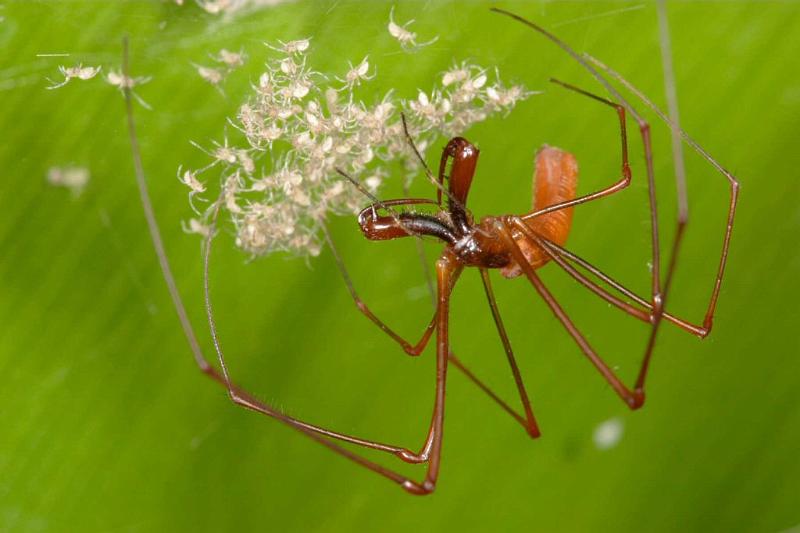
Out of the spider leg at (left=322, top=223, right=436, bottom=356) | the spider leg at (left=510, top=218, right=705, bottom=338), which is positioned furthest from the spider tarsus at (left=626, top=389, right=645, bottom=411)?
the spider leg at (left=322, top=223, right=436, bottom=356)

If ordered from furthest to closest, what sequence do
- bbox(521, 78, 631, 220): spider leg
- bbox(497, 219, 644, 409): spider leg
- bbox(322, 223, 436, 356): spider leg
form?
bbox(322, 223, 436, 356): spider leg → bbox(521, 78, 631, 220): spider leg → bbox(497, 219, 644, 409): spider leg

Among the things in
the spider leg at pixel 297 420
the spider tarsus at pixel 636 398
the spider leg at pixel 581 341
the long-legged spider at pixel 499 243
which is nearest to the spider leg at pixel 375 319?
the long-legged spider at pixel 499 243

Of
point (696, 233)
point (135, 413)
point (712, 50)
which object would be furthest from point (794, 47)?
point (135, 413)

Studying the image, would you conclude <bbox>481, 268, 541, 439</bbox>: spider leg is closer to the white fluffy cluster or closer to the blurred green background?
the blurred green background

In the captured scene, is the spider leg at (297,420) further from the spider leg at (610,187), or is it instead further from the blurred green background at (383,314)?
the spider leg at (610,187)

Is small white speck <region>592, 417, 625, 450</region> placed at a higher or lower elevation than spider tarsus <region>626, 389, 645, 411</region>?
lower

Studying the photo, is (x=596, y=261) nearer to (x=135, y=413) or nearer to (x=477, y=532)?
(x=477, y=532)

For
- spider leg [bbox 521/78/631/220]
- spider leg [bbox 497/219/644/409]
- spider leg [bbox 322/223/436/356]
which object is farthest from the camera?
spider leg [bbox 322/223/436/356]

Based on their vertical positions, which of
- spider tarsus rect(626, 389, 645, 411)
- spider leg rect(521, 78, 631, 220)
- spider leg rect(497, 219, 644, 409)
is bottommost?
spider tarsus rect(626, 389, 645, 411)

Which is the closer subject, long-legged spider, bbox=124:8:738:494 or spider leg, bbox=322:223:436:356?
long-legged spider, bbox=124:8:738:494
